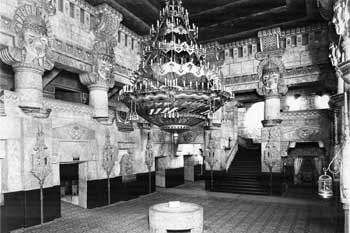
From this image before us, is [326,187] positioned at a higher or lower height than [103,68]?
lower

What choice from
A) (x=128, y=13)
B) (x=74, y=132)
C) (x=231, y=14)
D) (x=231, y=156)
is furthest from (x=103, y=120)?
(x=231, y=156)

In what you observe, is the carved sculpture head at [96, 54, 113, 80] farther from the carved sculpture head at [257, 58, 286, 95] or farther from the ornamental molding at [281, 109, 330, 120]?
the ornamental molding at [281, 109, 330, 120]

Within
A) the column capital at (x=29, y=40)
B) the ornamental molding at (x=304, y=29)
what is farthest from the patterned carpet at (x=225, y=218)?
the ornamental molding at (x=304, y=29)

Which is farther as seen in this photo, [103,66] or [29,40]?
[103,66]

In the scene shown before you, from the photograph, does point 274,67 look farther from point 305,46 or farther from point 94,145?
point 94,145

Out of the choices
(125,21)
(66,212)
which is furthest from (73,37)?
(66,212)

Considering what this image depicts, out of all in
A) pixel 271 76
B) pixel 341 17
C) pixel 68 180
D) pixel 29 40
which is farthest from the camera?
pixel 271 76

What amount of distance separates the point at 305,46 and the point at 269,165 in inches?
208

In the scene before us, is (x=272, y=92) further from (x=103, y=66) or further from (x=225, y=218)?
(x=103, y=66)

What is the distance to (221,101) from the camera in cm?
557

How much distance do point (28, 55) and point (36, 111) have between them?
1.47 m

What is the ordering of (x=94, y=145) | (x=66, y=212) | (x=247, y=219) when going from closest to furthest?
(x=247, y=219), (x=66, y=212), (x=94, y=145)

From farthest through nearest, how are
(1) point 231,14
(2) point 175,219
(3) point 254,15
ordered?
(1) point 231,14 → (3) point 254,15 → (2) point 175,219

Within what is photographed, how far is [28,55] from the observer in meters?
6.90
